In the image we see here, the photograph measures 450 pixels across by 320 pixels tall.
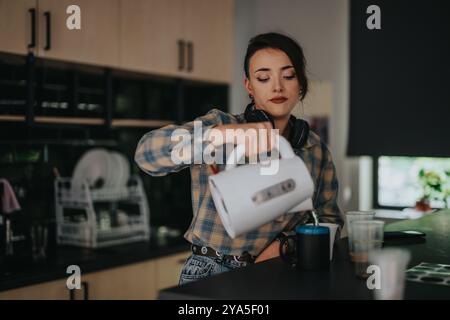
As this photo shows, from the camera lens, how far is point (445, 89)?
6.34 ft

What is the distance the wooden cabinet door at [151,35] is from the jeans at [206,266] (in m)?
1.23

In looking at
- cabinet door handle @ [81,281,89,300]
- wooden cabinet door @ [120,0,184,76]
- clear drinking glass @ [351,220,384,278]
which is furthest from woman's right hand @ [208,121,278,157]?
wooden cabinet door @ [120,0,184,76]

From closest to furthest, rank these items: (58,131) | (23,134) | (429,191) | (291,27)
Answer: (23,134) < (58,131) < (429,191) < (291,27)

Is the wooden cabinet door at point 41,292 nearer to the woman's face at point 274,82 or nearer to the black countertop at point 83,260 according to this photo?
the black countertop at point 83,260

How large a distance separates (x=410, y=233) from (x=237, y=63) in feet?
7.16

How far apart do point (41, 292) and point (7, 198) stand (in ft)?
1.28

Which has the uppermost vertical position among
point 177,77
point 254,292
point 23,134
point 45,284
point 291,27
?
point 291,27

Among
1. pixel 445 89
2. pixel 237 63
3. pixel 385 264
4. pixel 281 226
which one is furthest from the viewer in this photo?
pixel 237 63

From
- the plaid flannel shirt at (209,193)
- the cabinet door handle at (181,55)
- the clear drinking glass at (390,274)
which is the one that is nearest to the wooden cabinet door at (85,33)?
the cabinet door handle at (181,55)

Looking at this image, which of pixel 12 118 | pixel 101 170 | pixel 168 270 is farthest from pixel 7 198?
pixel 168 270

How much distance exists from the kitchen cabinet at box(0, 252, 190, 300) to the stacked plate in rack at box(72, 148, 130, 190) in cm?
42

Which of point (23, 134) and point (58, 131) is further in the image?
point (58, 131)

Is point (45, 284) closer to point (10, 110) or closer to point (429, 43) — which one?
point (10, 110)

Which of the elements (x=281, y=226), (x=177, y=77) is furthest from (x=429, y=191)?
(x=281, y=226)
